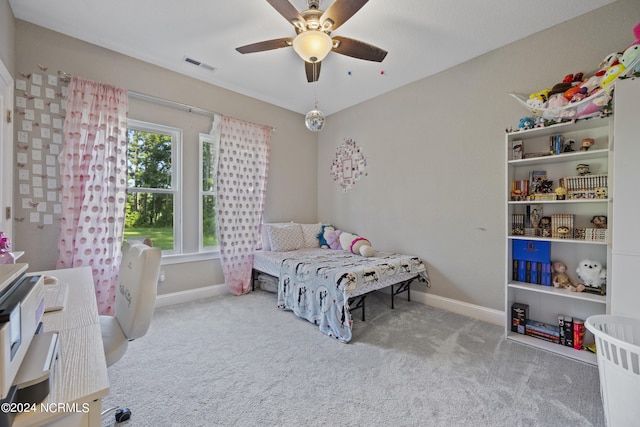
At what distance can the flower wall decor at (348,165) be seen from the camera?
380 centimetres

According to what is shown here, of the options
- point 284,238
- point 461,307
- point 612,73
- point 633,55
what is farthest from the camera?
point 284,238

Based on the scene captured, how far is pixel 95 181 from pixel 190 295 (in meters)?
1.55

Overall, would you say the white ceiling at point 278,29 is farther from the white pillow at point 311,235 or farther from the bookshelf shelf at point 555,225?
the white pillow at point 311,235

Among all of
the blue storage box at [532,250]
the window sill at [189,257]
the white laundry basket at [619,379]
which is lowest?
the white laundry basket at [619,379]

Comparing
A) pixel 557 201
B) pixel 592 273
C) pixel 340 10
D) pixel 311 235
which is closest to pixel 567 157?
pixel 557 201

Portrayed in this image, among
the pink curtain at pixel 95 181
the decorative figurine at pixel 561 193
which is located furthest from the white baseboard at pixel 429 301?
the decorative figurine at pixel 561 193

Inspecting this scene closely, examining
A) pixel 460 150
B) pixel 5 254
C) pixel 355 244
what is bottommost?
pixel 355 244

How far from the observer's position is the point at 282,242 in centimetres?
360

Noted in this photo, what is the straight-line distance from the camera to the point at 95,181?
2467mm

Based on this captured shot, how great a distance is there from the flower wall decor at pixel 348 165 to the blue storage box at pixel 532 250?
1970 millimetres

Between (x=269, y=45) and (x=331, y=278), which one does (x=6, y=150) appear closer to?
(x=269, y=45)

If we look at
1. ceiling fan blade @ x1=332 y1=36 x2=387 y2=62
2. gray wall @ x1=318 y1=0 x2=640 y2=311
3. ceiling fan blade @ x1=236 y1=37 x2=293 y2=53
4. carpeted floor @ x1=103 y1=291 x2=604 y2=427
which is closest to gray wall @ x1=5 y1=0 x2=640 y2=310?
gray wall @ x1=318 y1=0 x2=640 y2=311

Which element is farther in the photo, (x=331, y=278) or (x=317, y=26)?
(x=331, y=278)

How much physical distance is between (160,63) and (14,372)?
3.19 metres
